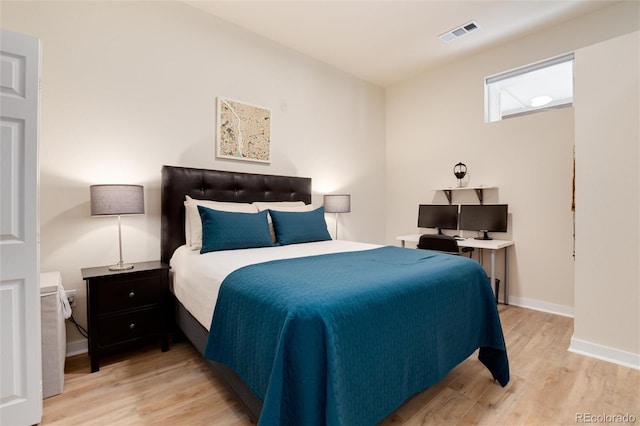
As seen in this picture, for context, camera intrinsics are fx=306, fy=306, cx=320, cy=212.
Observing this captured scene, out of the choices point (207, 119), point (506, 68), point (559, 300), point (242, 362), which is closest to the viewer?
point (242, 362)

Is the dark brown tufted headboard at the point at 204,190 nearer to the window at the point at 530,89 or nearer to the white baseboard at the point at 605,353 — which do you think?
the window at the point at 530,89

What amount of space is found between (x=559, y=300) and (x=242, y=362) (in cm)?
341

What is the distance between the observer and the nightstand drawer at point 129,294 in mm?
2061

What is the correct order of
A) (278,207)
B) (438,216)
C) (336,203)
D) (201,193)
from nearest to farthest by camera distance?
(201,193)
(278,207)
(336,203)
(438,216)

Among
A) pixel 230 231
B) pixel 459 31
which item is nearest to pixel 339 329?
pixel 230 231

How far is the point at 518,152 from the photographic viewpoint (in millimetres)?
3482

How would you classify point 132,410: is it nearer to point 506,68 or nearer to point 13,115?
point 13,115

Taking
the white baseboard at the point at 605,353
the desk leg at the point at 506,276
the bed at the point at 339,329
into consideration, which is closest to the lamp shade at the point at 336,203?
the bed at the point at 339,329

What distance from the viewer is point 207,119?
3.00 metres

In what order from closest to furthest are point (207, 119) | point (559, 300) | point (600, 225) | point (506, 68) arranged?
1. point (600, 225)
2. point (207, 119)
3. point (559, 300)
4. point (506, 68)

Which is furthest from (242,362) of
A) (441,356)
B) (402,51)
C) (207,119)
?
(402,51)

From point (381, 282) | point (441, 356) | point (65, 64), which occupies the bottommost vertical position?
point (441, 356)

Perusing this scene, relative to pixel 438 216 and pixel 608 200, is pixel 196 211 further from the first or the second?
pixel 608 200

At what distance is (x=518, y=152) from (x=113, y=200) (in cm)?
398
